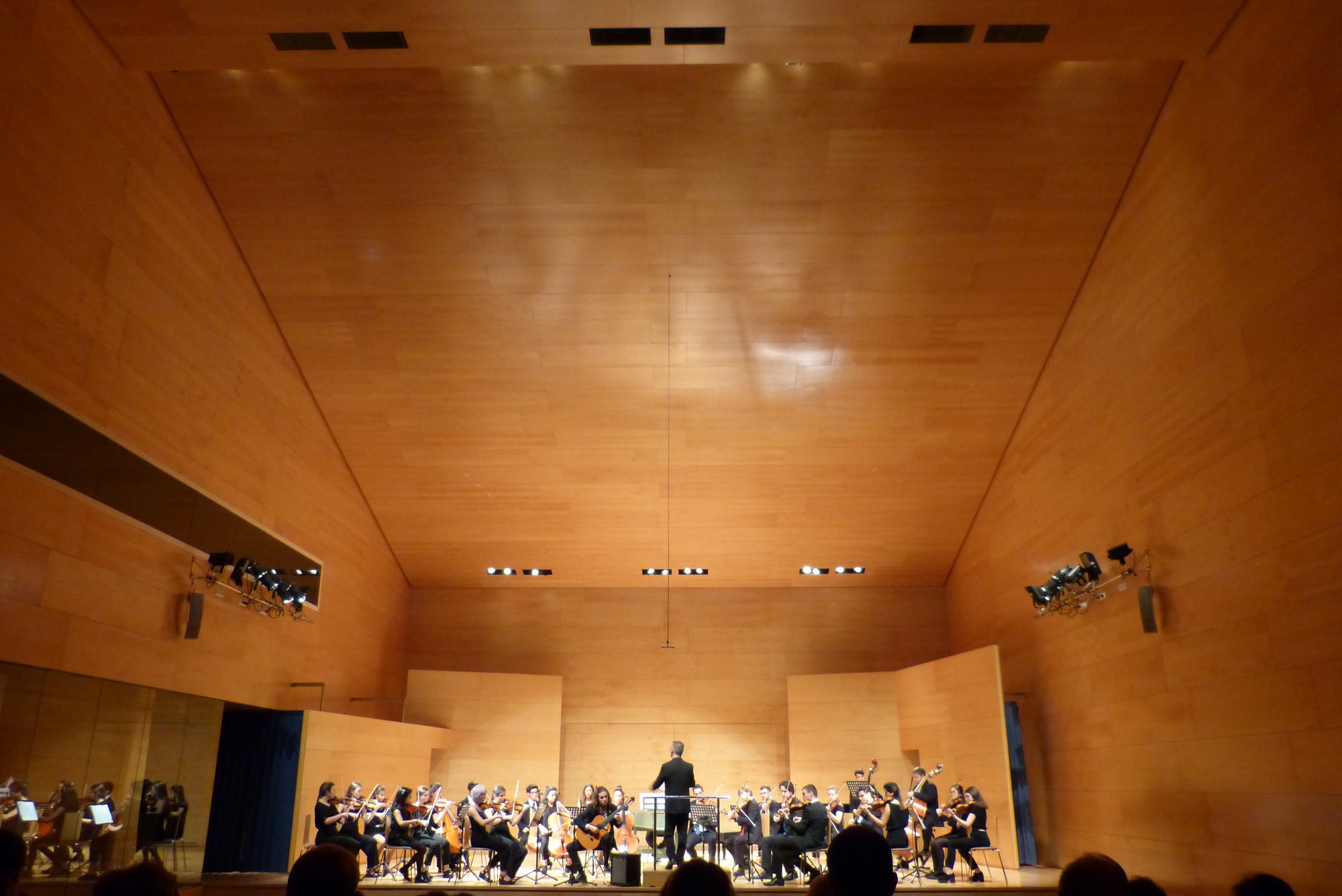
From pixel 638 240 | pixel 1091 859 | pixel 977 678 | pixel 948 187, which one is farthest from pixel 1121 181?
pixel 1091 859

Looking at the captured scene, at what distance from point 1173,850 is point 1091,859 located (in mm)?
6754

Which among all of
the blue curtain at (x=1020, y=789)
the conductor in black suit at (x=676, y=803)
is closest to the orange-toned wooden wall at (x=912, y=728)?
the blue curtain at (x=1020, y=789)

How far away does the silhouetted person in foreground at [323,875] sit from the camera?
7.09 ft

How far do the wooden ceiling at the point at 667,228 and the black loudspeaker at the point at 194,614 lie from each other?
11.0ft

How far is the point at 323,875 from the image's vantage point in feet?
7.15

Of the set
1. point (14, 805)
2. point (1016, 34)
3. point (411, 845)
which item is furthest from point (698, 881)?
point (411, 845)

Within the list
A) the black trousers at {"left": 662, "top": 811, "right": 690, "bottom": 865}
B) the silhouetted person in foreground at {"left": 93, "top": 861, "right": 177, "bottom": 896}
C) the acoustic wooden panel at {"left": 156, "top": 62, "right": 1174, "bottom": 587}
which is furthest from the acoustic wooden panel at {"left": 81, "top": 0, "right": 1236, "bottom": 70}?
the black trousers at {"left": 662, "top": 811, "right": 690, "bottom": 865}

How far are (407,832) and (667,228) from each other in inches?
255

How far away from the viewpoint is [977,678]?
10.9 m

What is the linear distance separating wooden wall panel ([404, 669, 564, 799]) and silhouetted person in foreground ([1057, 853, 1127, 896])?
39.8 feet

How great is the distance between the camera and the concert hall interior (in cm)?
662

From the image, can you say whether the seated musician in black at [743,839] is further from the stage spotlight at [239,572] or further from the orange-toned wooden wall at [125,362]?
the stage spotlight at [239,572]

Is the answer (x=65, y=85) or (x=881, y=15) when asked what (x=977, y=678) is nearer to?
(x=881, y=15)

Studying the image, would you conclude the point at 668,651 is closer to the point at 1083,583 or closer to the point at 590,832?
the point at 590,832
